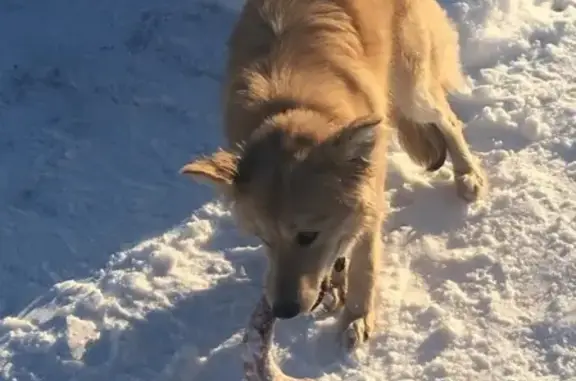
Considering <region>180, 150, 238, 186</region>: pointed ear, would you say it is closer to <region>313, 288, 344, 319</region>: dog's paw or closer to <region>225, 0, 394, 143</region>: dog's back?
<region>225, 0, 394, 143</region>: dog's back

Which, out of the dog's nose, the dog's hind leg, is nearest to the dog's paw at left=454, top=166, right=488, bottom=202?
the dog's hind leg

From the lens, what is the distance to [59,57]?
243 inches

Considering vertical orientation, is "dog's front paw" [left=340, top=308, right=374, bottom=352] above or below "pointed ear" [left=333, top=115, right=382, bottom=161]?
below

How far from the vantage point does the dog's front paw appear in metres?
4.38

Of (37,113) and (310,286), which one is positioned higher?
(310,286)

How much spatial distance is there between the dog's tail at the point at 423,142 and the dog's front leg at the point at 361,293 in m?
0.91

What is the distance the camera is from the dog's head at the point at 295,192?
371cm

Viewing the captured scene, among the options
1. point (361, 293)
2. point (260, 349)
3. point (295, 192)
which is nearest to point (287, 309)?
point (260, 349)

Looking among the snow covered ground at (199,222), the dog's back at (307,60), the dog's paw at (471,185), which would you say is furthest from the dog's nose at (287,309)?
the dog's paw at (471,185)

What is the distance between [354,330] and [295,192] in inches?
39.0

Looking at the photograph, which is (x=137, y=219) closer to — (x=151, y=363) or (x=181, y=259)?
(x=181, y=259)

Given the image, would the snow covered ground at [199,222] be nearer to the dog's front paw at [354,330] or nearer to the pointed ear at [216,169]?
the dog's front paw at [354,330]

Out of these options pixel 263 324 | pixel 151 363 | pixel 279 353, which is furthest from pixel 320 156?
pixel 151 363

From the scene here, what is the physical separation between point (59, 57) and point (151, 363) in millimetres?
2698
